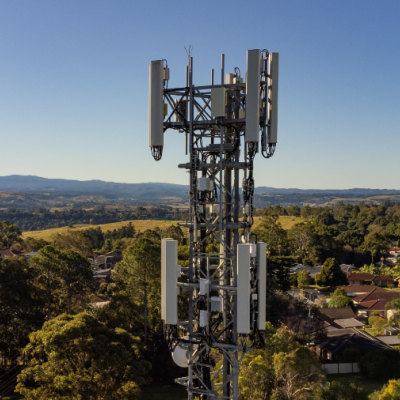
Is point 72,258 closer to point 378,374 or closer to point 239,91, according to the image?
point 239,91

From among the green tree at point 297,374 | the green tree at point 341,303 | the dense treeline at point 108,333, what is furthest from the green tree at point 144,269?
the green tree at point 341,303

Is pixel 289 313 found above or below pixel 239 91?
below

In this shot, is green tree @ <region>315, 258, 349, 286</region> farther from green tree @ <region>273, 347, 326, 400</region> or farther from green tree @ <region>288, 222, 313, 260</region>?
green tree @ <region>273, 347, 326, 400</region>

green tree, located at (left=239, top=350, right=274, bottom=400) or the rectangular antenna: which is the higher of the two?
the rectangular antenna

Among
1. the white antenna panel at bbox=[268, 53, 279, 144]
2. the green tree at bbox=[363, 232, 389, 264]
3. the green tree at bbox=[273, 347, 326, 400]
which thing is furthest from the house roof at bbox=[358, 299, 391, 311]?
the white antenna panel at bbox=[268, 53, 279, 144]

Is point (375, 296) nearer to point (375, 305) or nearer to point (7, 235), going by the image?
point (375, 305)

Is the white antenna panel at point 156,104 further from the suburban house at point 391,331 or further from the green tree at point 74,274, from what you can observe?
the suburban house at point 391,331

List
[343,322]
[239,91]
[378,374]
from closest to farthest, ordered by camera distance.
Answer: [239,91]
[378,374]
[343,322]

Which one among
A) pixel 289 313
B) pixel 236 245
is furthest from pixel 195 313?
pixel 289 313
